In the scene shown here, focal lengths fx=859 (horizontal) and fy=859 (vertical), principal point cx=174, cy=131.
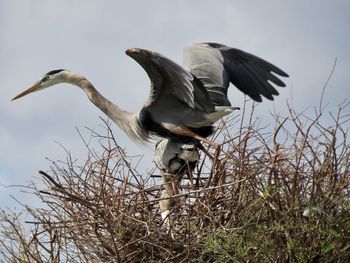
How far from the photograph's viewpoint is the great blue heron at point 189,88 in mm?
5561

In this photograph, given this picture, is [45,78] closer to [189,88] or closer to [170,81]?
[170,81]

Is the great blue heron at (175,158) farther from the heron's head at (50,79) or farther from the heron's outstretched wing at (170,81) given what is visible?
the heron's head at (50,79)

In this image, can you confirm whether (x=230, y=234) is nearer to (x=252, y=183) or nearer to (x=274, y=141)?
(x=252, y=183)

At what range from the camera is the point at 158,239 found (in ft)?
15.5

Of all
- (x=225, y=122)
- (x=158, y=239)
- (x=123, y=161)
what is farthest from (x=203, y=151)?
(x=158, y=239)

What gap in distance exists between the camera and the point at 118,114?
6.22 meters

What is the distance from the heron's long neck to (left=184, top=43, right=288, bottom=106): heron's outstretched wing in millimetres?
548

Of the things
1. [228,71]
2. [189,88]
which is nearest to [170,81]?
[189,88]

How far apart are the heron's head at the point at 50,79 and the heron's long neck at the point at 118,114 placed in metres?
0.22

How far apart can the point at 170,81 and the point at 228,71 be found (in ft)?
2.82

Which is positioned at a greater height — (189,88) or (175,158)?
(189,88)

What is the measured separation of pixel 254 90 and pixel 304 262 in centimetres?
195

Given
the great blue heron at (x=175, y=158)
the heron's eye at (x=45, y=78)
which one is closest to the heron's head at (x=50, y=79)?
the heron's eye at (x=45, y=78)

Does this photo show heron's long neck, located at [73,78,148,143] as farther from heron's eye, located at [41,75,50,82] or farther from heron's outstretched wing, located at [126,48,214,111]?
heron's eye, located at [41,75,50,82]
